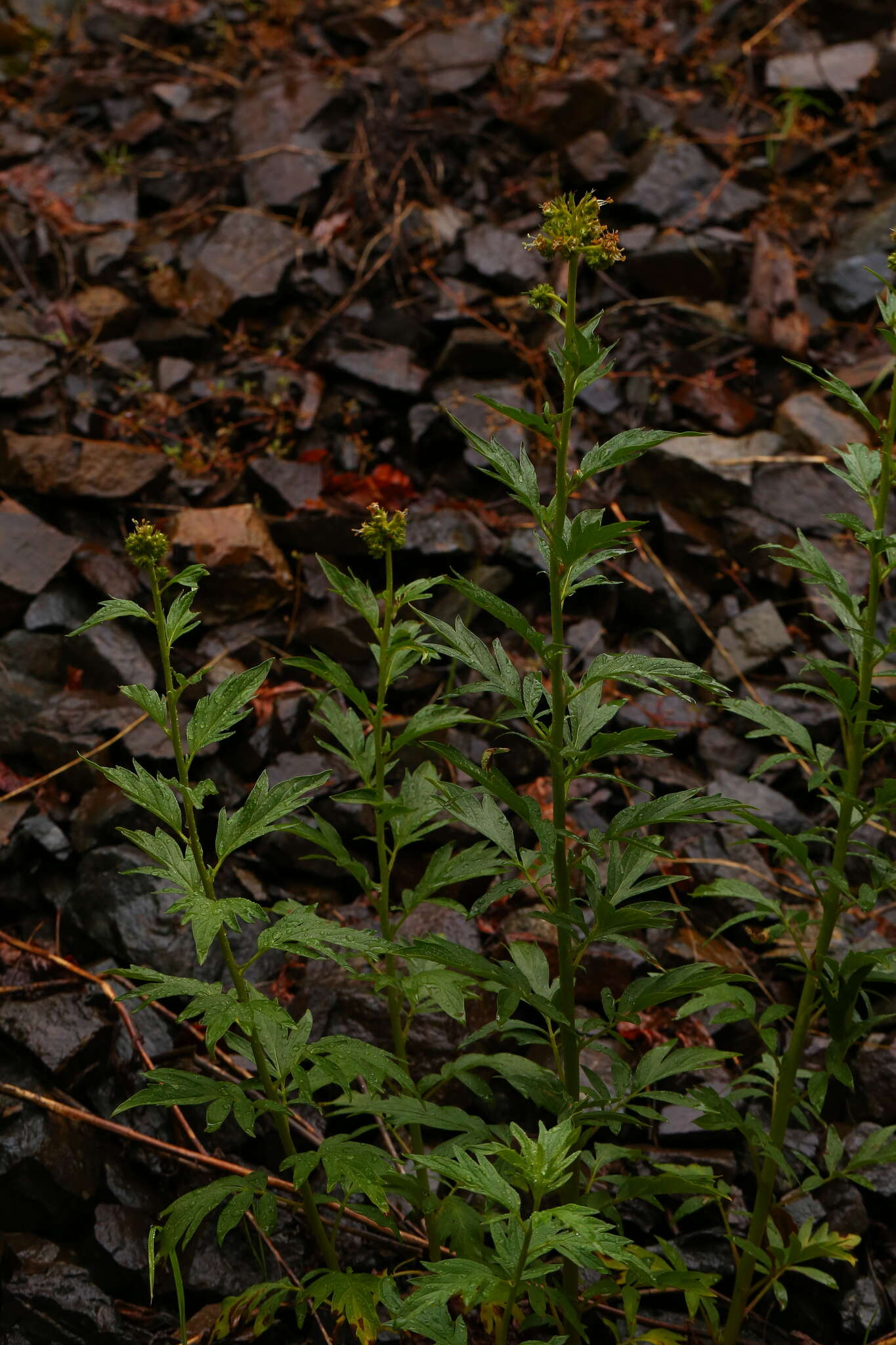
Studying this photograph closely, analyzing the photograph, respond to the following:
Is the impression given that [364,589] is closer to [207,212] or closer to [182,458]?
[182,458]

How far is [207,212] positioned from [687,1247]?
5.43m

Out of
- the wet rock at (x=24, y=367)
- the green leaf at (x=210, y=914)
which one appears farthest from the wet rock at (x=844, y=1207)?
the wet rock at (x=24, y=367)

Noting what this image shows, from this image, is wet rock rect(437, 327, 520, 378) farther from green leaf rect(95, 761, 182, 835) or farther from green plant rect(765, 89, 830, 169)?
green leaf rect(95, 761, 182, 835)

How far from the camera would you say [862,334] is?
5.70 meters

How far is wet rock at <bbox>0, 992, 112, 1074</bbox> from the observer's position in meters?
3.13

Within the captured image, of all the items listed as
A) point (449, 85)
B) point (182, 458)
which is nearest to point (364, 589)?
point (182, 458)

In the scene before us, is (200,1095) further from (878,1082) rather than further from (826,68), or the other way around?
(826,68)

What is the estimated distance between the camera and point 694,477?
5012 mm

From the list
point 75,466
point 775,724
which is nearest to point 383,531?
point 775,724

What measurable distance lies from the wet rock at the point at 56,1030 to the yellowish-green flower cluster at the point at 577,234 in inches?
95.3

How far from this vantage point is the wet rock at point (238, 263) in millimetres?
5598

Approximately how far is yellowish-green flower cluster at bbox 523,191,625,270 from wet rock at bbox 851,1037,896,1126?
2.47 meters

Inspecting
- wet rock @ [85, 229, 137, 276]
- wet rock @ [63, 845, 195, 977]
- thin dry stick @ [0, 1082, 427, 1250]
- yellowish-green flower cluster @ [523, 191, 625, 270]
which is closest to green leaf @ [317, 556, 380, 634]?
yellowish-green flower cluster @ [523, 191, 625, 270]

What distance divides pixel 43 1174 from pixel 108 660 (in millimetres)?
1894
